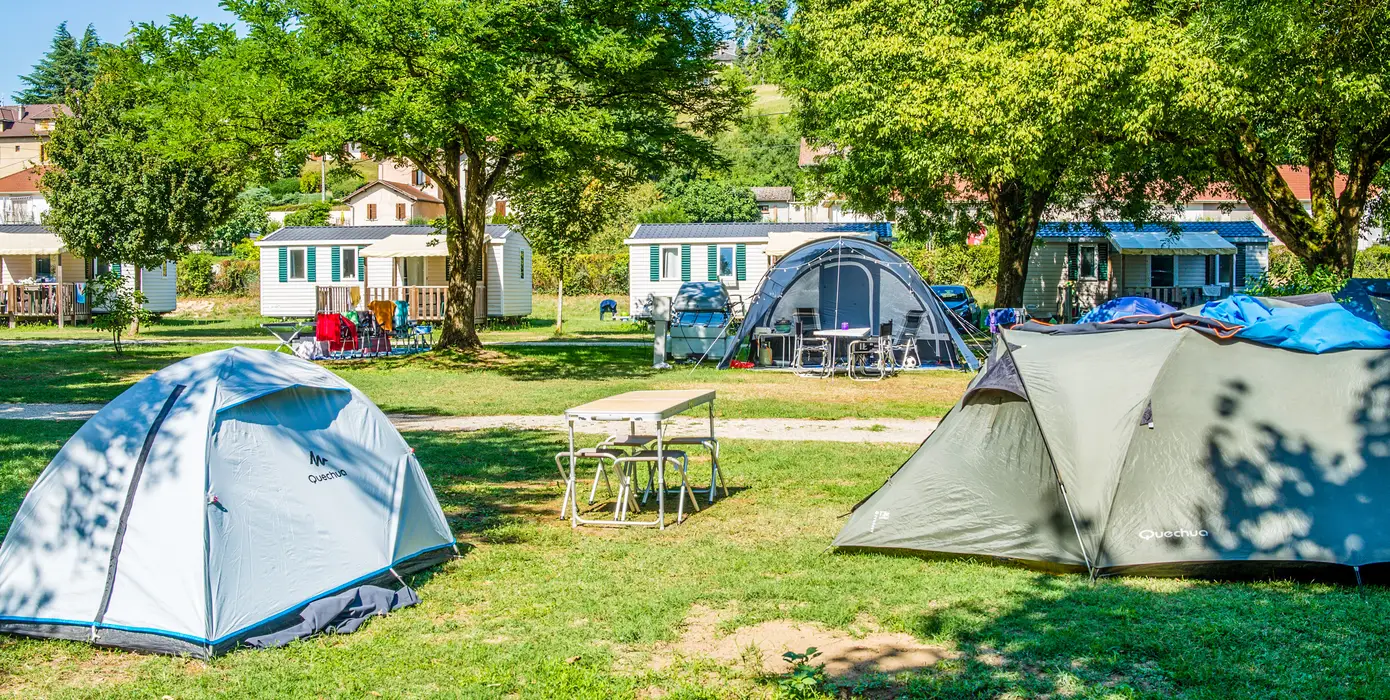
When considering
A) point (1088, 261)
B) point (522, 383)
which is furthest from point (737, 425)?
point (1088, 261)

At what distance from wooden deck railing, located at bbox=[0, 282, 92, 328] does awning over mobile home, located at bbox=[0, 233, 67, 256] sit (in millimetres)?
1020

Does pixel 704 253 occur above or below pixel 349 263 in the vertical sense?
above

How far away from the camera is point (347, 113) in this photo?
53.2ft

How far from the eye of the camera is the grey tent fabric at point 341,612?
5023 mm

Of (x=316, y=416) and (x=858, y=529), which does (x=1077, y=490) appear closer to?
(x=858, y=529)

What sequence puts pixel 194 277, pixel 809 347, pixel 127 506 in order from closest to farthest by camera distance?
pixel 127 506 < pixel 809 347 < pixel 194 277

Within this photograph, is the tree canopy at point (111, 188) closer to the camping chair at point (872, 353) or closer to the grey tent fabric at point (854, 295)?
the grey tent fabric at point (854, 295)

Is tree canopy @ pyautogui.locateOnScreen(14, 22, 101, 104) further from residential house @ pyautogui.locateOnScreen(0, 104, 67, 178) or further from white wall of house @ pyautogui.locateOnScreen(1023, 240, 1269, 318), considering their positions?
white wall of house @ pyautogui.locateOnScreen(1023, 240, 1269, 318)

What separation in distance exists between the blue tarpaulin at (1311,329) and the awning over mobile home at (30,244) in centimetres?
3161

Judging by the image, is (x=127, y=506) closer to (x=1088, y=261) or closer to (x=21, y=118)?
(x=1088, y=261)

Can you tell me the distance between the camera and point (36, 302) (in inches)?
1185

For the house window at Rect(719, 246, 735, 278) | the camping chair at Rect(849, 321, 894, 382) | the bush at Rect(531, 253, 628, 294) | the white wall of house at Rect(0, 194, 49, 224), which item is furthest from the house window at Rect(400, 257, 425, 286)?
the white wall of house at Rect(0, 194, 49, 224)

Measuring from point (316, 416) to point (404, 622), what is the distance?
49.4 inches

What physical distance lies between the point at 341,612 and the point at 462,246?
15.8m
